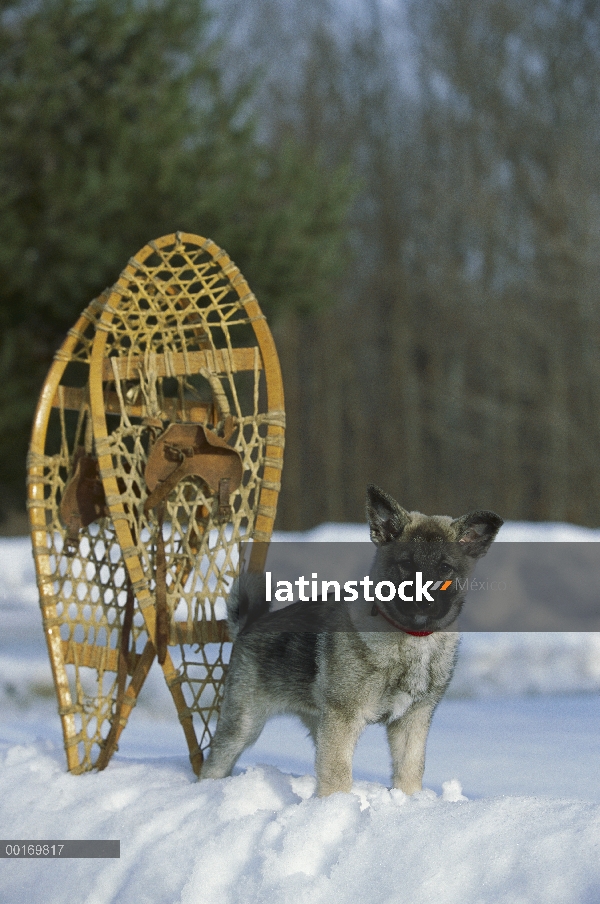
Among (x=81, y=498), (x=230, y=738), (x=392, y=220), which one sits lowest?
(x=230, y=738)

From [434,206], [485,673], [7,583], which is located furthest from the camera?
[434,206]

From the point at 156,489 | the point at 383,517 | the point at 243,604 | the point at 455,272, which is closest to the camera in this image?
the point at 383,517

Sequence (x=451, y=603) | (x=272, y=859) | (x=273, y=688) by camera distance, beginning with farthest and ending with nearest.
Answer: (x=273, y=688)
(x=451, y=603)
(x=272, y=859)

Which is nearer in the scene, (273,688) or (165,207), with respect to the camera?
(273,688)

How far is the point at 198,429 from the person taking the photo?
286cm

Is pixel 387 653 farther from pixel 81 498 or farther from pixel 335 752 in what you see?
pixel 81 498

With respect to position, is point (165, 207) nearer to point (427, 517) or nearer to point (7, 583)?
point (7, 583)

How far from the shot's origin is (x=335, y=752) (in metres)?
2.30

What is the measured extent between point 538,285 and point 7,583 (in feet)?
29.0

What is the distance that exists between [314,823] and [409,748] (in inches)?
17.9

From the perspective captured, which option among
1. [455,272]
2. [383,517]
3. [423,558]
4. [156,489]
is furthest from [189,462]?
[455,272]

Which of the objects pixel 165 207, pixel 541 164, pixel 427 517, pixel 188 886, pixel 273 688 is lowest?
pixel 188 886

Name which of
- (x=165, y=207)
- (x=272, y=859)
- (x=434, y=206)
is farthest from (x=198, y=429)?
(x=434, y=206)

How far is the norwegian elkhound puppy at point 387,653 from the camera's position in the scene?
229 cm
